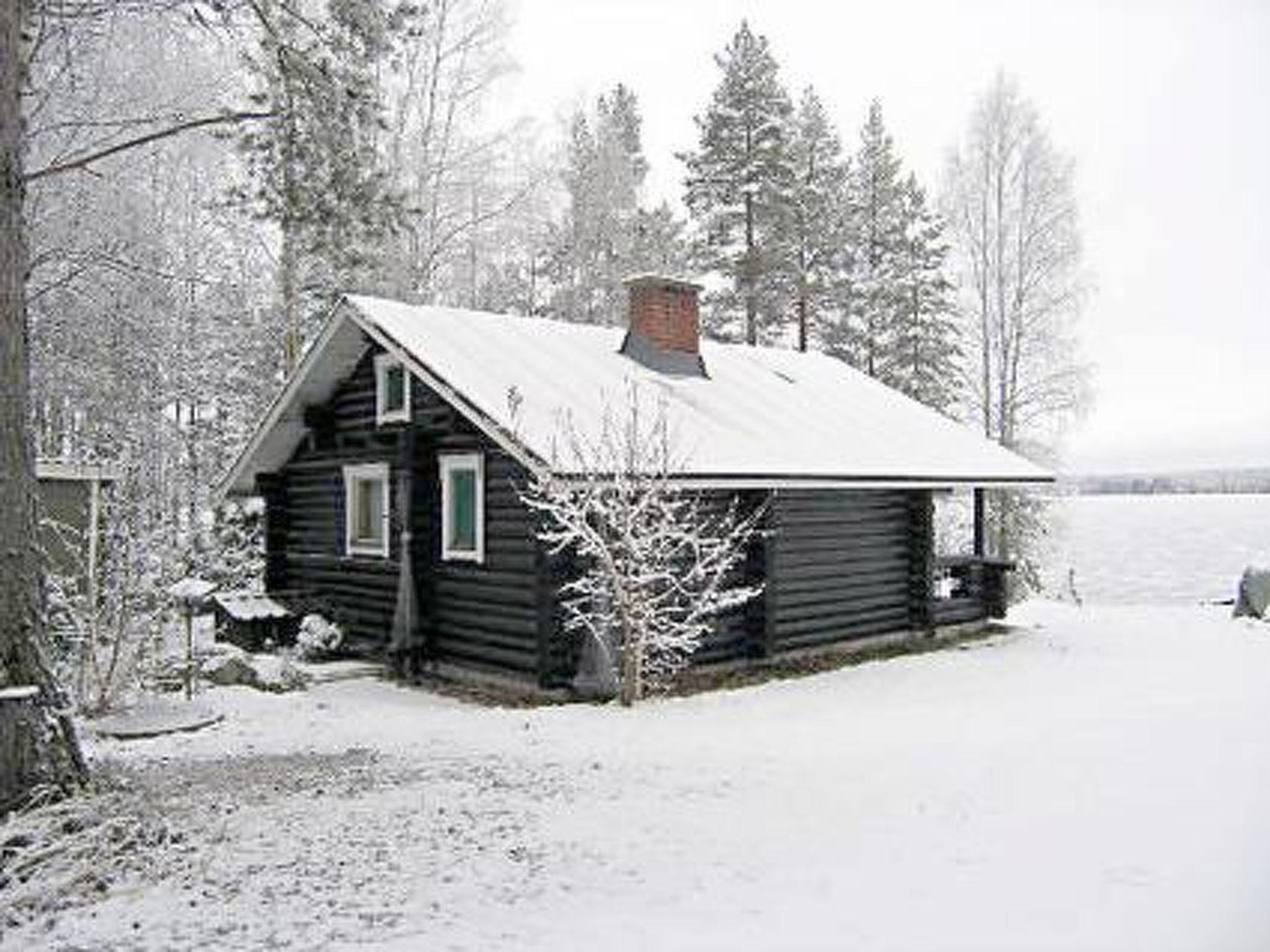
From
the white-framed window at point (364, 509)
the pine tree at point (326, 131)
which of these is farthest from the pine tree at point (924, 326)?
the pine tree at point (326, 131)

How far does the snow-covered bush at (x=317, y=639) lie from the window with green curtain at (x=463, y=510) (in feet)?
10.4

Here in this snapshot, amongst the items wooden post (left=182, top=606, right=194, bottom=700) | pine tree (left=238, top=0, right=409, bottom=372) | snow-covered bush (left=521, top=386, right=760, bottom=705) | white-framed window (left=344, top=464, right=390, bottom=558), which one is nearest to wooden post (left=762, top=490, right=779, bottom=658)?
snow-covered bush (left=521, top=386, right=760, bottom=705)

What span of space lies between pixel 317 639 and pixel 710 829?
1038 cm

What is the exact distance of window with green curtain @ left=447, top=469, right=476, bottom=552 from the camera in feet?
45.5

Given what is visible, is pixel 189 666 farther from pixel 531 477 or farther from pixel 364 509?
pixel 531 477

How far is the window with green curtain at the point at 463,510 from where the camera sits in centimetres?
1388

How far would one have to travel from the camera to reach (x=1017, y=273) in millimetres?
27609

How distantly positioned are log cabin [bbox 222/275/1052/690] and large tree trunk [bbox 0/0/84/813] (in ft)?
18.1

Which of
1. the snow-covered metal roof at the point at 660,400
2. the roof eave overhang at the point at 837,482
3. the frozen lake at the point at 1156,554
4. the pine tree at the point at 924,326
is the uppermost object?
the pine tree at the point at 924,326

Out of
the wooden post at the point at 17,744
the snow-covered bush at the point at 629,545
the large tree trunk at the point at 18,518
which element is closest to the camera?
the wooden post at the point at 17,744

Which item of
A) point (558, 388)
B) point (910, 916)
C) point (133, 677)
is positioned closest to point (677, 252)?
point (558, 388)

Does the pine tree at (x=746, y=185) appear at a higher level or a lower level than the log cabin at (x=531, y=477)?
higher

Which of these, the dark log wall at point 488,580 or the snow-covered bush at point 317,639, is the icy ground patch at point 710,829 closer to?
the dark log wall at point 488,580

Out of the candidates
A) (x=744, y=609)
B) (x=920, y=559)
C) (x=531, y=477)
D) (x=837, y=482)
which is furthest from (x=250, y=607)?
(x=920, y=559)
